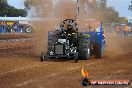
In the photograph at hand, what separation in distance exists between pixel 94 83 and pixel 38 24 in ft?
63.6

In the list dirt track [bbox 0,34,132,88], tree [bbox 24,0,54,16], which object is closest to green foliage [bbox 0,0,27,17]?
tree [bbox 24,0,54,16]

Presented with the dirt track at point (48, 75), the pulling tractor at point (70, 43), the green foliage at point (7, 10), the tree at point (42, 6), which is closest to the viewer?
the dirt track at point (48, 75)

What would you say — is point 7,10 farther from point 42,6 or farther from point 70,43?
point 70,43

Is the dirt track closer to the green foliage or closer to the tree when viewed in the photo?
the tree

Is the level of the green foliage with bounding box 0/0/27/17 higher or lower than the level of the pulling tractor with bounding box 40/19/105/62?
higher

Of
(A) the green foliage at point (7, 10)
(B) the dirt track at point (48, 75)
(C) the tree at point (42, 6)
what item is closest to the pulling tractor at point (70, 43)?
(B) the dirt track at point (48, 75)

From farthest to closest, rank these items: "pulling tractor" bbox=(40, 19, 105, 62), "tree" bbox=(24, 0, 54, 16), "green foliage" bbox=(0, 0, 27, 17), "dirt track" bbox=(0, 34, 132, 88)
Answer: "green foliage" bbox=(0, 0, 27, 17) < "tree" bbox=(24, 0, 54, 16) < "pulling tractor" bbox=(40, 19, 105, 62) < "dirt track" bbox=(0, 34, 132, 88)

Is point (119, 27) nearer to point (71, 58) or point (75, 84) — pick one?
point (71, 58)

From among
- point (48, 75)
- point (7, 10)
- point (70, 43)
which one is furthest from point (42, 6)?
point (7, 10)

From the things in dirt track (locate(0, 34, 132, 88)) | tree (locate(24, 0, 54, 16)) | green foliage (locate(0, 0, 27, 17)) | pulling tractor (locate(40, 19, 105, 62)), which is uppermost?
green foliage (locate(0, 0, 27, 17))

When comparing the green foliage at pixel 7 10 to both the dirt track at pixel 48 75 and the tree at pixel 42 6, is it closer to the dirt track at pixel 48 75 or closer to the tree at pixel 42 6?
the tree at pixel 42 6

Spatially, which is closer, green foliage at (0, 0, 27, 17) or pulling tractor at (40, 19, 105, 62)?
pulling tractor at (40, 19, 105, 62)

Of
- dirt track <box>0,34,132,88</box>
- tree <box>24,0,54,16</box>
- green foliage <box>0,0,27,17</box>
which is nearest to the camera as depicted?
dirt track <box>0,34,132,88</box>

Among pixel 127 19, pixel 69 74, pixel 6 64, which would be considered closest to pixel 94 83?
pixel 69 74
